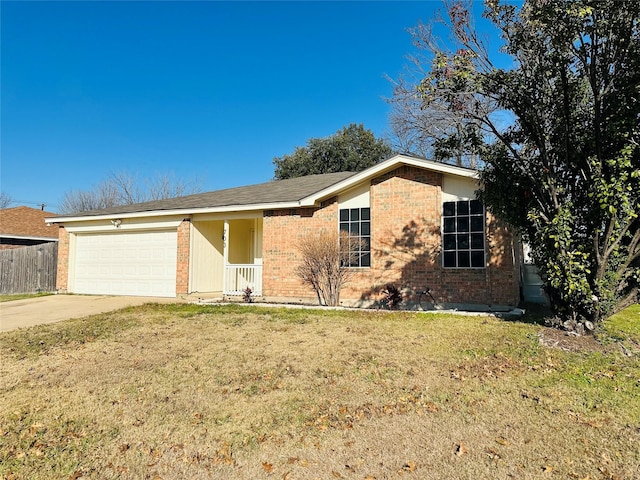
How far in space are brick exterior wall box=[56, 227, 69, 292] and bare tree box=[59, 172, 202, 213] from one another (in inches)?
716

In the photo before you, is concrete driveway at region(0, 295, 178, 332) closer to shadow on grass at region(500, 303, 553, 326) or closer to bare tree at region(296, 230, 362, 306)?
bare tree at region(296, 230, 362, 306)

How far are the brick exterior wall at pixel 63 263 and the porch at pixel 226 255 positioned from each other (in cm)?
576

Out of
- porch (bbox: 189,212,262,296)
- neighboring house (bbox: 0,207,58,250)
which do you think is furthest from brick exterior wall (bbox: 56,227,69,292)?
neighboring house (bbox: 0,207,58,250)

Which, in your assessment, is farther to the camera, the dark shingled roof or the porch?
the porch

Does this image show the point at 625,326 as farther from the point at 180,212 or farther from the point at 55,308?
the point at 55,308

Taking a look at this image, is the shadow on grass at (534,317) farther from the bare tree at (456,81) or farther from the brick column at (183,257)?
the brick column at (183,257)

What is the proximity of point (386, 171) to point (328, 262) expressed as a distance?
3.04 metres

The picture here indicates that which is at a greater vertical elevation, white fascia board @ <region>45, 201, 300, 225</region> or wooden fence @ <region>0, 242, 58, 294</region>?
white fascia board @ <region>45, 201, 300, 225</region>

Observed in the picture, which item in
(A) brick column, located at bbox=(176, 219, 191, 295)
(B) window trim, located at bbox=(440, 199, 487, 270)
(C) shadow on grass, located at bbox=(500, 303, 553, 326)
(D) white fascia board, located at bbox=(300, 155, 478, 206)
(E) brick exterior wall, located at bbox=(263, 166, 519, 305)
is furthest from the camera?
(A) brick column, located at bbox=(176, 219, 191, 295)

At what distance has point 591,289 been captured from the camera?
666cm

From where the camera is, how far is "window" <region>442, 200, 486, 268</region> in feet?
32.6

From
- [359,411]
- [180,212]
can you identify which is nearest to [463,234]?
[359,411]

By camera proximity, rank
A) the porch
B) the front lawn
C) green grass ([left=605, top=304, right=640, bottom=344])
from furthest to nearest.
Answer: the porch < green grass ([left=605, top=304, right=640, bottom=344]) < the front lawn

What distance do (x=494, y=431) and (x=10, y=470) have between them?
4048 mm
